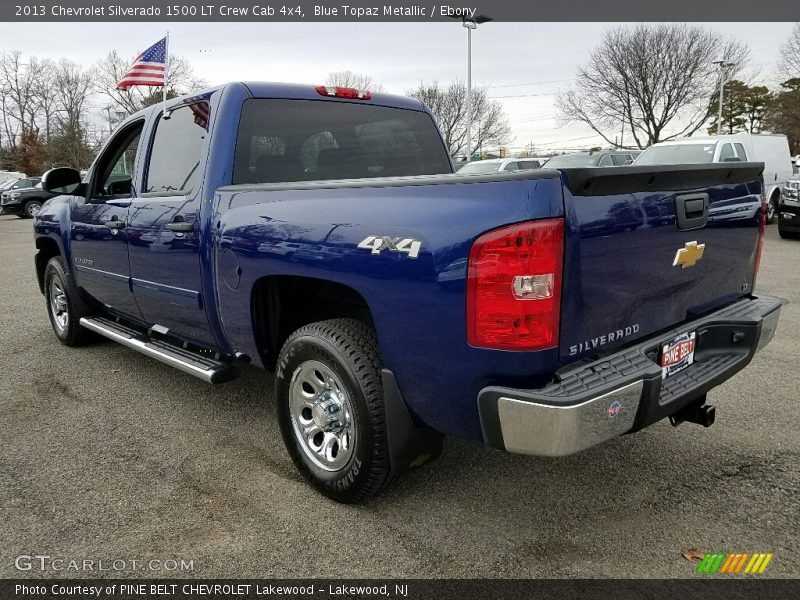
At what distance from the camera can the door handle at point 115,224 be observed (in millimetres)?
4141

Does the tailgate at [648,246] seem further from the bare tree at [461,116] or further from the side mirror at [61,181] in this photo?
the bare tree at [461,116]

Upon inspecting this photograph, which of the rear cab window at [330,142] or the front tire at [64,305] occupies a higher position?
the rear cab window at [330,142]

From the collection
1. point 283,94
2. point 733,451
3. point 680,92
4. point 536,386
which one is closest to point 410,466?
point 536,386

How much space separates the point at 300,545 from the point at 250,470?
2.55 ft

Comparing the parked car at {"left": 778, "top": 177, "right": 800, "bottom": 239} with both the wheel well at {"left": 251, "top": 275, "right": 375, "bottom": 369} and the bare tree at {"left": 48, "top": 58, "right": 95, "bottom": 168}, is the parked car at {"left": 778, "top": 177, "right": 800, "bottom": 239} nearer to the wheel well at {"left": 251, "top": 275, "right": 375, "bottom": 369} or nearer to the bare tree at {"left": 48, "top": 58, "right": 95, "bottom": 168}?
the wheel well at {"left": 251, "top": 275, "right": 375, "bottom": 369}

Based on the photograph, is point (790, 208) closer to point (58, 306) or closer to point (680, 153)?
point (680, 153)

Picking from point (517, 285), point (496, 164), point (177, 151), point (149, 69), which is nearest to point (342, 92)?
point (177, 151)

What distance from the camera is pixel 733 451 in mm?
3381

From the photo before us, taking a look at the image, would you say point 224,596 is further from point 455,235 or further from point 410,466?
point 455,235

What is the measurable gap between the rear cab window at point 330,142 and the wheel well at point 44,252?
297 centimetres

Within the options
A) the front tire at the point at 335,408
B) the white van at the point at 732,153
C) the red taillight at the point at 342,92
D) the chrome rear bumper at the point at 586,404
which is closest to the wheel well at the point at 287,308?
the front tire at the point at 335,408

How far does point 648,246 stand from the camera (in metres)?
2.49

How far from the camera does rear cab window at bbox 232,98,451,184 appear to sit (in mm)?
3541

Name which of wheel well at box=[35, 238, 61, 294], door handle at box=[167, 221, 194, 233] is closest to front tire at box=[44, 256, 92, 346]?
wheel well at box=[35, 238, 61, 294]
